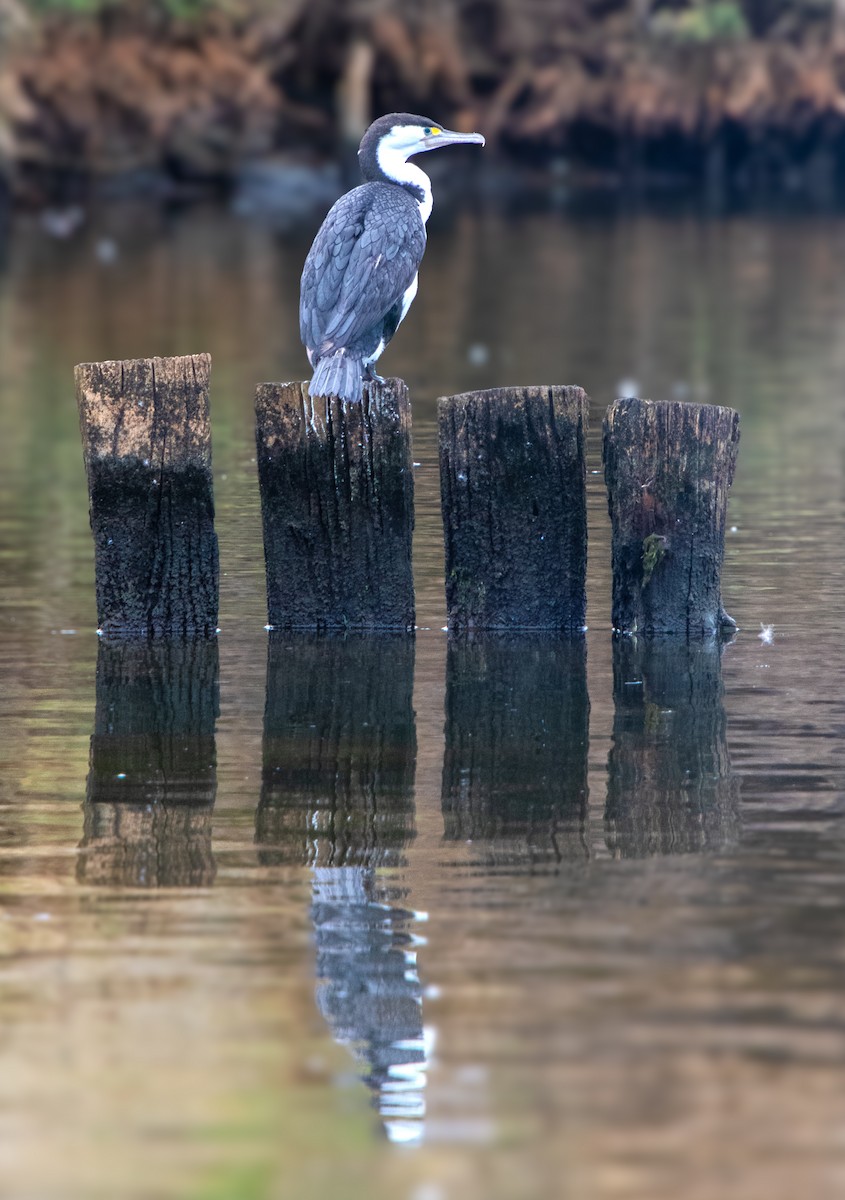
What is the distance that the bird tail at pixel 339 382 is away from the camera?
234 inches

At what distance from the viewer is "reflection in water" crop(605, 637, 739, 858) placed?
455 cm

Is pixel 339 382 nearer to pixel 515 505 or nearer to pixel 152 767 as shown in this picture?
pixel 515 505

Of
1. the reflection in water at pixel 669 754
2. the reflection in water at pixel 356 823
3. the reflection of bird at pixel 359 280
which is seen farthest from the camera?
the reflection of bird at pixel 359 280

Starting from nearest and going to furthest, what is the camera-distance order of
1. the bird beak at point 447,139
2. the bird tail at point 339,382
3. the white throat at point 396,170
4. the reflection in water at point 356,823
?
1. the reflection in water at point 356,823
2. the bird tail at point 339,382
3. the white throat at point 396,170
4. the bird beak at point 447,139

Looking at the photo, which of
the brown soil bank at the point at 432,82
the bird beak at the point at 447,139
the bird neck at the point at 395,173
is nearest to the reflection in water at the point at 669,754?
the bird neck at the point at 395,173

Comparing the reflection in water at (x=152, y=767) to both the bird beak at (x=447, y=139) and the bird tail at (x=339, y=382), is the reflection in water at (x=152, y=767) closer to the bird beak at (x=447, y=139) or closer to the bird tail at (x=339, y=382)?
the bird tail at (x=339, y=382)

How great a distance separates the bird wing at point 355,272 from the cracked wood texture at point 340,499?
265 millimetres

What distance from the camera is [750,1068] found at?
3.32 m

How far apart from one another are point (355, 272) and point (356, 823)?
7.46ft

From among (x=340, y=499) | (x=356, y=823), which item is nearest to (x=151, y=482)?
(x=340, y=499)

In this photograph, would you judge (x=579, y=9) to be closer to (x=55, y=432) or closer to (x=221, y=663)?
(x=55, y=432)

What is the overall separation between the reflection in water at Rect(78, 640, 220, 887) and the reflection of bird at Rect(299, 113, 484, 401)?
3.10 ft

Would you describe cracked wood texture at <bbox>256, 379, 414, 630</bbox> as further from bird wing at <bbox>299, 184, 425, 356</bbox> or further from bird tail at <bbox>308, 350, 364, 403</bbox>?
bird wing at <bbox>299, 184, 425, 356</bbox>

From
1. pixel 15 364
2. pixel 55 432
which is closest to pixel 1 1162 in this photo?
pixel 55 432
